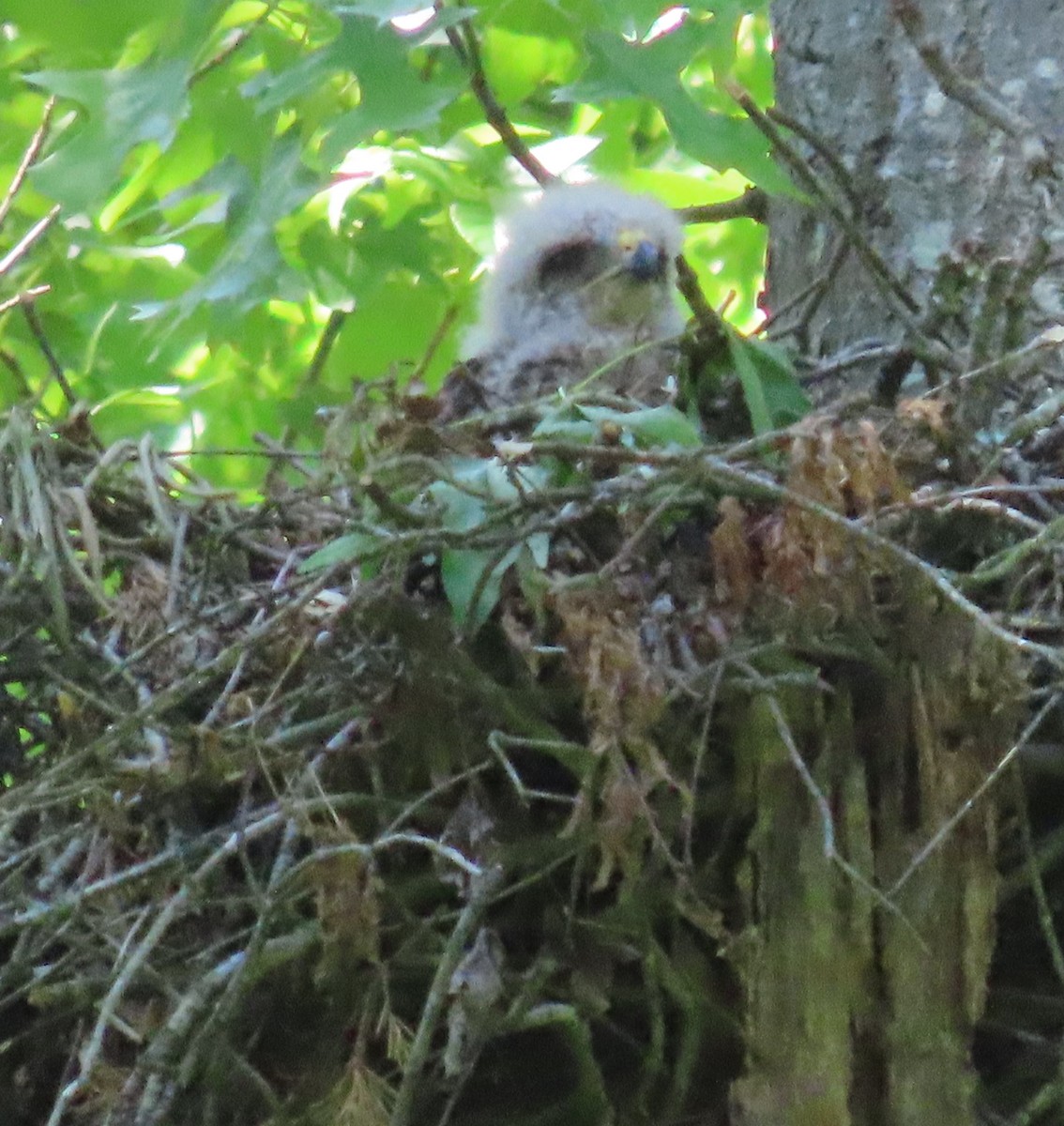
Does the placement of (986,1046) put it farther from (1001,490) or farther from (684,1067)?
(1001,490)

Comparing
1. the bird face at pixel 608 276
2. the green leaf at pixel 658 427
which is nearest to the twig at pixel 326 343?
the bird face at pixel 608 276

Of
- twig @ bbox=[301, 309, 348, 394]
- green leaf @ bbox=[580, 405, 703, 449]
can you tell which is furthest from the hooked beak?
green leaf @ bbox=[580, 405, 703, 449]

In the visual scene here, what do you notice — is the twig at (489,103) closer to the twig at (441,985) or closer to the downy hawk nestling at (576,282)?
the downy hawk nestling at (576,282)

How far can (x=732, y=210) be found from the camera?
75.1 inches

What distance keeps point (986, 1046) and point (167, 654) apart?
0.67 meters

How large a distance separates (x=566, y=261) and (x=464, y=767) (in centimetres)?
127

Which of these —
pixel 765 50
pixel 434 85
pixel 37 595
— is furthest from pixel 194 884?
pixel 765 50

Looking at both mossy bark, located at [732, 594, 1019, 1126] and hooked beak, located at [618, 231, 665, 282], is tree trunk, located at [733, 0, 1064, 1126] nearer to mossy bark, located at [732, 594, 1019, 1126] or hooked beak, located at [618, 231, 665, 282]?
mossy bark, located at [732, 594, 1019, 1126]

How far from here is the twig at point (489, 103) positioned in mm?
1455

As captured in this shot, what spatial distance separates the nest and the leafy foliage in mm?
341

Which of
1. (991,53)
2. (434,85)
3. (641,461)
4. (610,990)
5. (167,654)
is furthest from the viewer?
(991,53)

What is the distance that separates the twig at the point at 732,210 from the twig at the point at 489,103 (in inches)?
11.3

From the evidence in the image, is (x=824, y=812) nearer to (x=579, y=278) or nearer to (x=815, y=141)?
(x=815, y=141)

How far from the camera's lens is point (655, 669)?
2.96ft
